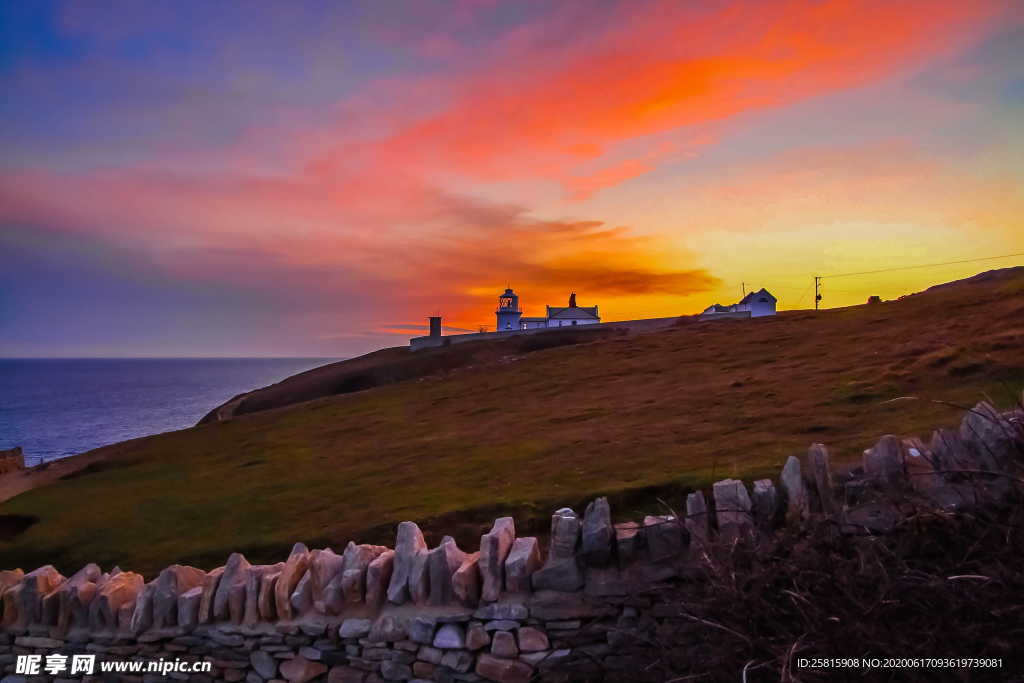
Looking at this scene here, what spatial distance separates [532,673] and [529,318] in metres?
71.0

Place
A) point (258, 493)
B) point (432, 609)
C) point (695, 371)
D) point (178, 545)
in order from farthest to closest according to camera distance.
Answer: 1. point (695, 371)
2. point (258, 493)
3. point (178, 545)
4. point (432, 609)

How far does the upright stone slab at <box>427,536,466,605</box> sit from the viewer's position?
256 inches

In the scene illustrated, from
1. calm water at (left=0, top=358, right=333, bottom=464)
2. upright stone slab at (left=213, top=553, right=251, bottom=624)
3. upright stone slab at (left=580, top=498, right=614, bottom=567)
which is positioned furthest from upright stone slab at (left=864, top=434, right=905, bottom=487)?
calm water at (left=0, top=358, right=333, bottom=464)

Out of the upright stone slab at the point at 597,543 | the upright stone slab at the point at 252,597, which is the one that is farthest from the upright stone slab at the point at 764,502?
the upright stone slab at the point at 252,597

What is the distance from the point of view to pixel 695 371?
25828 mm

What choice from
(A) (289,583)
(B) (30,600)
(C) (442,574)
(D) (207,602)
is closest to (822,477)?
(C) (442,574)

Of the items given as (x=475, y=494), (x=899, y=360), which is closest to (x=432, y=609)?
(x=475, y=494)

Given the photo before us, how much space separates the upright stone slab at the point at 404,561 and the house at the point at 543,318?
6516 cm

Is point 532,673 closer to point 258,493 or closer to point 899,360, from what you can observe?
point 258,493

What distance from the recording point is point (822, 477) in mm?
5578

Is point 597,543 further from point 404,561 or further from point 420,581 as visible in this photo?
point 404,561

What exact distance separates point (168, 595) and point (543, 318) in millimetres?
69729

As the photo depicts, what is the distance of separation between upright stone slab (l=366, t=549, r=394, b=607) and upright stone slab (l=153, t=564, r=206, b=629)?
2626 millimetres

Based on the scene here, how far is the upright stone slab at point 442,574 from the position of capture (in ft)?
21.3
